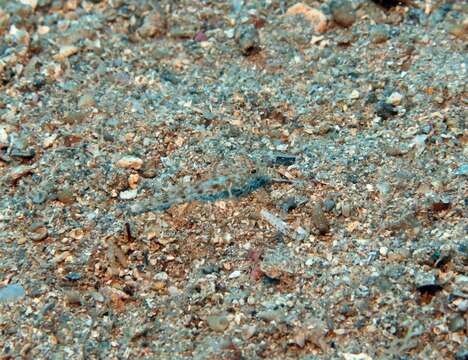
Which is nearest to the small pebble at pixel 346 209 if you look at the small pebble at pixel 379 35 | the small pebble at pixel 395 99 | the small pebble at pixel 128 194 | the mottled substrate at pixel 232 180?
the mottled substrate at pixel 232 180

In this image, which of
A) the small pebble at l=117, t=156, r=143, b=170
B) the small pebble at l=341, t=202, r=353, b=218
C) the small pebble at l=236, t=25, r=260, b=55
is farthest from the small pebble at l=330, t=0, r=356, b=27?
the small pebble at l=117, t=156, r=143, b=170

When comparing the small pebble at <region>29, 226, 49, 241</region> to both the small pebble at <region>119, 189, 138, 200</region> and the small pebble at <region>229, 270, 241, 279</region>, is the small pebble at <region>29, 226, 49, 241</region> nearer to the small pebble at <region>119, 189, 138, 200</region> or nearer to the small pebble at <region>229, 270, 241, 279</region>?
the small pebble at <region>119, 189, 138, 200</region>

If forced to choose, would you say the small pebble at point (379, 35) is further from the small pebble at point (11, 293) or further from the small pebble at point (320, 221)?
the small pebble at point (11, 293)

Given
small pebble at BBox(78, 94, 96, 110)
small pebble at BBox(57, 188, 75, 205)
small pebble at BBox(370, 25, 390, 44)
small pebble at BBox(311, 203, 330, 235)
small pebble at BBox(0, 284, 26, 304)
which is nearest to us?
small pebble at BBox(0, 284, 26, 304)

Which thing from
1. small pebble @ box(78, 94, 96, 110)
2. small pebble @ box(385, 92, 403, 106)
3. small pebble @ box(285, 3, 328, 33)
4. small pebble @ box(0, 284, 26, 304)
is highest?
small pebble @ box(285, 3, 328, 33)

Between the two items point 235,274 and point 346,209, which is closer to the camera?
point 235,274

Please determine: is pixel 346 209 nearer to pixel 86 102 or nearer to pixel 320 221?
pixel 320 221

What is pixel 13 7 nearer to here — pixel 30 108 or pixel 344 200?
pixel 30 108

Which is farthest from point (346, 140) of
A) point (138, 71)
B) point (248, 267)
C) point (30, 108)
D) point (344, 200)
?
point (30, 108)

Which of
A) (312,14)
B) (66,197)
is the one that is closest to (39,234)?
(66,197)
